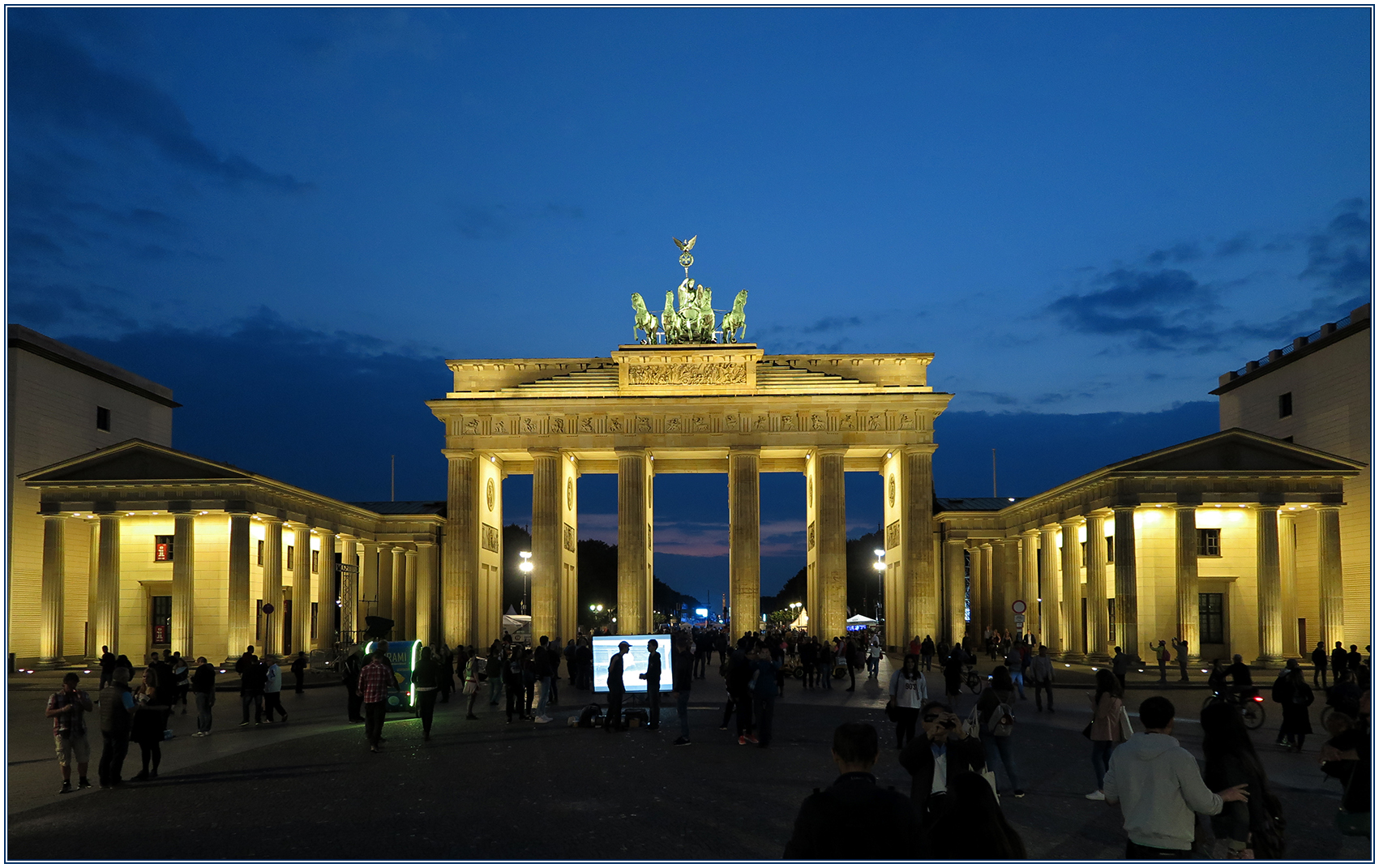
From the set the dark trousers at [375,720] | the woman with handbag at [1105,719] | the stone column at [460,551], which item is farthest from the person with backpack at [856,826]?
the stone column at [460,551]

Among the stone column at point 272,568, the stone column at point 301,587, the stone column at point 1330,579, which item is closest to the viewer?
the stone column at point 1330,579

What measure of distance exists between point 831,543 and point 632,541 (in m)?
10.0

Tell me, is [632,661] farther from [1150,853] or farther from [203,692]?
[1150,853]

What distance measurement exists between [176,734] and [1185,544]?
35252mm

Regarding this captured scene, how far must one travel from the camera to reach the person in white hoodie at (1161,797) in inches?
302

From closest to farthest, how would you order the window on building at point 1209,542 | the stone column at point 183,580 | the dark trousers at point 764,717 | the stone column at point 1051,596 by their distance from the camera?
the dark trousers at point 764,717 → the stone column at point 183,580 → the window on building at point 1209,542 → the stone column at point 1051,596

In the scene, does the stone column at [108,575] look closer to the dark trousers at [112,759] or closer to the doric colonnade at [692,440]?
the doric colonnade at [692,440]

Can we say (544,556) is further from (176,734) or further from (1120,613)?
(176,734)

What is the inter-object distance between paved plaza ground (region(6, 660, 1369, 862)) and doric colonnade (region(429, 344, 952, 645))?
35.0 m

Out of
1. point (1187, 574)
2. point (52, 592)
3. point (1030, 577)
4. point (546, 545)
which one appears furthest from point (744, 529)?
point (52, 592)

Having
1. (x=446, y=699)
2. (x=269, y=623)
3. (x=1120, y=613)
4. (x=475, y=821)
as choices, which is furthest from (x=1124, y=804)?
(x=269, y=623)

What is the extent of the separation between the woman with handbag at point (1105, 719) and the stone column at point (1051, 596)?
3974 centimetres

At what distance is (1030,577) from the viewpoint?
58.4 metres

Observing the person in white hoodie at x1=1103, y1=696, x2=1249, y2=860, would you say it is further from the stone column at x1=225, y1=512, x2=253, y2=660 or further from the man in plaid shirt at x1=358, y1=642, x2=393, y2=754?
the stone column at x1=225, y1=512, x2=253, y2=660
